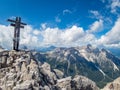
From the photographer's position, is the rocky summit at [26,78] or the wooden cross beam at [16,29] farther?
the wooden cross beam at [16,29]

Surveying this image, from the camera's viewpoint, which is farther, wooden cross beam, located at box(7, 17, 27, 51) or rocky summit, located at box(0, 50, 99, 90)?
wooden cross beam, located at box(7, 17, 27, 51)

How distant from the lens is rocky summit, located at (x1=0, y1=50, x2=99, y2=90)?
45575 millimetres

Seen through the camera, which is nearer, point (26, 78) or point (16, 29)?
point (26, 78)

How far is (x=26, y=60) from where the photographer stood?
181ft

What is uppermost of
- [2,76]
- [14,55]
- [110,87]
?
[14,55]

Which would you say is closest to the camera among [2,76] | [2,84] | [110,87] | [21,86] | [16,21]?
[21,86]

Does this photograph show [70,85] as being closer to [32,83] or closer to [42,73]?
[42,73]

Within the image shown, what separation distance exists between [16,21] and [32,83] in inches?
915

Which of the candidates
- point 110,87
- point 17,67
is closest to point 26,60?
point 17,67

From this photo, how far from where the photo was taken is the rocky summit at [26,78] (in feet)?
150

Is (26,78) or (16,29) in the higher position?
(16,29)

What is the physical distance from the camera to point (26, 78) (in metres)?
47.7

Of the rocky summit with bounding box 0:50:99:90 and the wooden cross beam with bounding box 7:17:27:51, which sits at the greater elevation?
the wooden cross beam with bounding box 7:17:27:51

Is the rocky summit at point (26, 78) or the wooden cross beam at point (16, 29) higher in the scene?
the wooden cross beam at point (16, 29)
